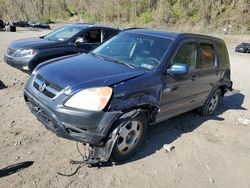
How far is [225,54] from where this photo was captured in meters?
6.70

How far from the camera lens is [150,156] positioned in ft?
14.9

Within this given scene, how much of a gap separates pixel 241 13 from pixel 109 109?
174ft

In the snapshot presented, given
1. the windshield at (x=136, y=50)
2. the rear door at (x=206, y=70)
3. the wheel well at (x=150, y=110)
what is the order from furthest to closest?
the rear door at (x=206, y=70), the windshield at (x=136, y=50), the wheel well at (x=150, y=110)

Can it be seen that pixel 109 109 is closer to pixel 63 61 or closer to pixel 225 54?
pixel 63 61

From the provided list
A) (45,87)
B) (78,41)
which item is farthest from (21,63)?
(45,87)

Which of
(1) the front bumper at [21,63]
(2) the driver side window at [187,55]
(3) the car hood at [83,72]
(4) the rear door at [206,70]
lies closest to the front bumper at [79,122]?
(3) the car hood at [83,72]

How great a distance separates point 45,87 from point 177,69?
195 centimetres

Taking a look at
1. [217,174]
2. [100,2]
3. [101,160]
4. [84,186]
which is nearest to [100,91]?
[101,160]

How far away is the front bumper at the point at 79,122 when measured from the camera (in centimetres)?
364

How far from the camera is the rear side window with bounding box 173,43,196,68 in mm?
4887

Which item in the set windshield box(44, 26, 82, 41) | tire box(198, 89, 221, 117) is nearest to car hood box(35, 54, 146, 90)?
tire box(198, 89, 221, 117)

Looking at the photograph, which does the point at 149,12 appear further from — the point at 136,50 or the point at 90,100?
the point at 90,100

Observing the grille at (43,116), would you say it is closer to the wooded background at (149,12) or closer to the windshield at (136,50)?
the windshield at (136,50)

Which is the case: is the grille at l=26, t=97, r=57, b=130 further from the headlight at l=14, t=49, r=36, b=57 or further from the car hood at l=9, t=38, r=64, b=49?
the car hood at l=9, t=38, r=64, b=49
